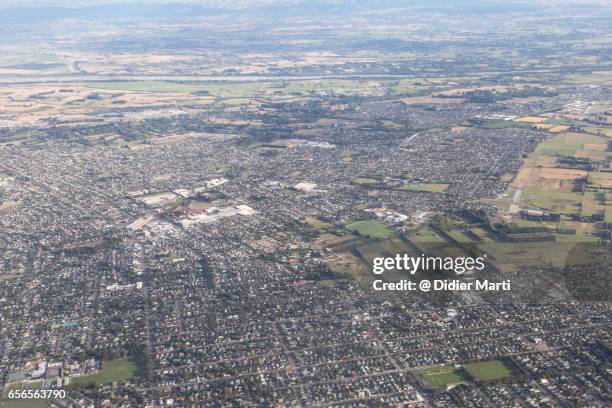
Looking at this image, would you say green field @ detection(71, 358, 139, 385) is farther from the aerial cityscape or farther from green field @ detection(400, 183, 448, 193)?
green field @ detection(400, 183, 448, 193)

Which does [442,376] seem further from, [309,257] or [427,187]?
[427,187]

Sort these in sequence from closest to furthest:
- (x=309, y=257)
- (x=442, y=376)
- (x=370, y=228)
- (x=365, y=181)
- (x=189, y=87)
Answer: (x=442, y=376) < (x=309, y=257) < (x=370, y=228) < (x=365, y=181) < (x=189, y=87)

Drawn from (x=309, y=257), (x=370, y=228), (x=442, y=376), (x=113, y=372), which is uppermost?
(x=370, y=228)

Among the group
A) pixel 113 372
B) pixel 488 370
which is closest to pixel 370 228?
pixel 488 370

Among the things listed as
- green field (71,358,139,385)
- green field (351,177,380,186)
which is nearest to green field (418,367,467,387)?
green field (71,358,139,385)

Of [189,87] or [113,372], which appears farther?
[189,87]

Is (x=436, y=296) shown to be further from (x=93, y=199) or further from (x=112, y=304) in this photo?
(x=93, y=199)

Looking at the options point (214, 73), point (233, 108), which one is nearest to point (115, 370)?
point (233, 108)

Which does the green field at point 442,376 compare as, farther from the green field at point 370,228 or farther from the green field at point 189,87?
the green field at point 189,87
